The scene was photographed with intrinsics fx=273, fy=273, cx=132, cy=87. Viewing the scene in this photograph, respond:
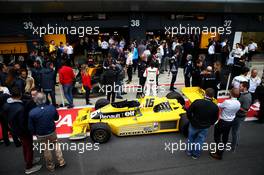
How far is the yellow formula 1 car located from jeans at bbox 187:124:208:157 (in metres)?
0.74

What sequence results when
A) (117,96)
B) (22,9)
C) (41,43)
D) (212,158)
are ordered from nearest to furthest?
(212,158) → (117,96) → (22,9) → (41,43)

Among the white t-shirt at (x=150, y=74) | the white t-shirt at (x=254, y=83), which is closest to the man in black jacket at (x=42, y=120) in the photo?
the white t-shirt at (x=150, y=74)

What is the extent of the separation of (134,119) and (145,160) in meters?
1.24

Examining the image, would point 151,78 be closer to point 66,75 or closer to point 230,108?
point 66,75

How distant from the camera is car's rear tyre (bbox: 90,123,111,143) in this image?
7105mm

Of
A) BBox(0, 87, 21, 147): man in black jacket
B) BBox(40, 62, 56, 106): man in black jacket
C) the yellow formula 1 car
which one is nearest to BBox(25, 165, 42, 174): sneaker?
BBox(0, 87, 21, 147): man in black jacket

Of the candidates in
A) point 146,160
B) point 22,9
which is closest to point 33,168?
point 146,160

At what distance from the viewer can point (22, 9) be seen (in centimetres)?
1416

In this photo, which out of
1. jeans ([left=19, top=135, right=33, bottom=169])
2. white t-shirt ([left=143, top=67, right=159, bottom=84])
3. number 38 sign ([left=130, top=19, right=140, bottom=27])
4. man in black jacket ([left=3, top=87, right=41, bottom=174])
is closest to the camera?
man in black jacket ([left=3, top=87, right=41, bottom=174])

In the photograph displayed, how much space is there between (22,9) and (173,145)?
11.2 meters

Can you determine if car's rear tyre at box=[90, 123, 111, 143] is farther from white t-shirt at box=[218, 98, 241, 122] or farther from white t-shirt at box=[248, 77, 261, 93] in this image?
white t-shirt at box=[248, 77, 261, 93]

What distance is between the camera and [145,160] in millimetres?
6652

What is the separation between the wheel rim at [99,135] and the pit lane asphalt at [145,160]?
209mm

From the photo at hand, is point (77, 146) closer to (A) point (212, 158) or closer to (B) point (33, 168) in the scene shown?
(B) point (33, 168)
